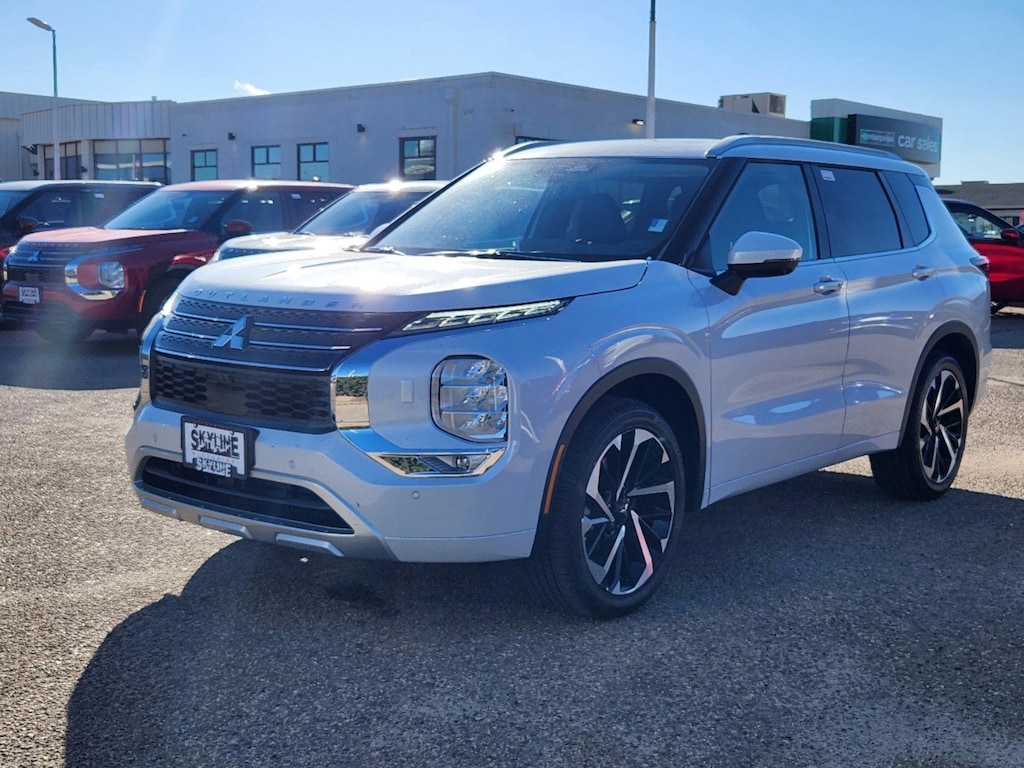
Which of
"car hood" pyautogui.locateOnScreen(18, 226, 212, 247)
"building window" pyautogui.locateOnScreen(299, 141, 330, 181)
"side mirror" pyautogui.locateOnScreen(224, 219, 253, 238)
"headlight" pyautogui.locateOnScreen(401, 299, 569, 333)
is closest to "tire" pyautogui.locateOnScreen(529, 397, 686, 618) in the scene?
"headlight" pyautogui.locateOnScreen(401, 299, 569, 333)

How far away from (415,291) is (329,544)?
2.90 ft

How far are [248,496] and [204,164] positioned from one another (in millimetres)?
45703

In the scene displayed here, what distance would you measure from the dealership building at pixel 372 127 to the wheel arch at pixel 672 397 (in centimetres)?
3273

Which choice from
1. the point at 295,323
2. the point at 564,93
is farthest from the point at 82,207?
the point at 564,93

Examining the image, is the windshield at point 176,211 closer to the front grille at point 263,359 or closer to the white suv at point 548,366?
the white suv at point 548,366

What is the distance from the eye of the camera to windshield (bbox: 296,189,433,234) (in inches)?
444

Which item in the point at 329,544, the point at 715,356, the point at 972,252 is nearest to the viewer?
the point at 329,544

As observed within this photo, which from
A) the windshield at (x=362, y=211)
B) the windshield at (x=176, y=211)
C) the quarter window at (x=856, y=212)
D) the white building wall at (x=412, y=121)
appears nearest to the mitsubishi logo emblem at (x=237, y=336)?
the quarter window at (x=856, y=212)

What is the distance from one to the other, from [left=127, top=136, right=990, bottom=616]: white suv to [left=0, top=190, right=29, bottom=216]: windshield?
1070 centimetres

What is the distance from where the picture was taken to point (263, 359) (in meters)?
4.05

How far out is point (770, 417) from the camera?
5043 millimetres

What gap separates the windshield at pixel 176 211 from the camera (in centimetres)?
1280

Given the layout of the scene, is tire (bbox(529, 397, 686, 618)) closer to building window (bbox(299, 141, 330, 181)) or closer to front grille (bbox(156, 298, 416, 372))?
front grille (bbox(156, 298, 416, 372))

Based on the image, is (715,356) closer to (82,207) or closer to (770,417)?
(770,417)
